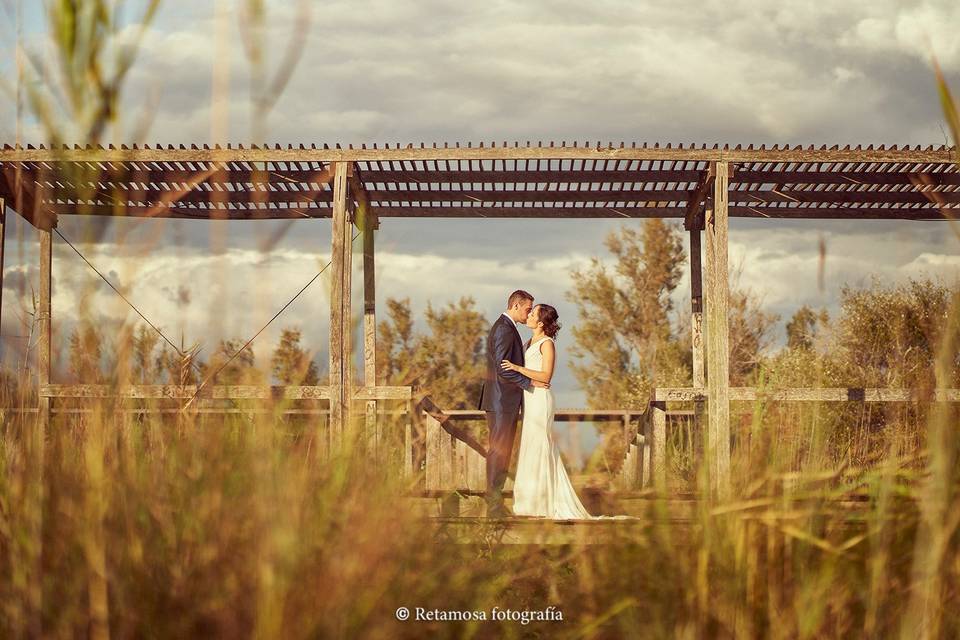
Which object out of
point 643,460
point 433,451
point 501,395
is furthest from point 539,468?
point 643,460

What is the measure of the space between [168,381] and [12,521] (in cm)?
67

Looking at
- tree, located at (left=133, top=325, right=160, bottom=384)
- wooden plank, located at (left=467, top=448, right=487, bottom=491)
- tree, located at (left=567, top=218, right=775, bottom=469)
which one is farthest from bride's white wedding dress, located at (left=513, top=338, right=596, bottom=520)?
tree, located at (left=567, top=218, right=775, bottom=469)

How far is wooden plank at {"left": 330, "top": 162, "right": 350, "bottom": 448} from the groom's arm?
1.66 meters

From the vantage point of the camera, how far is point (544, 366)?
8234 millimetres

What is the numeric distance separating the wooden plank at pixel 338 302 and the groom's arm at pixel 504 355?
166 centimetres

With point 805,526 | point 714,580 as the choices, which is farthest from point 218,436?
point 805,526

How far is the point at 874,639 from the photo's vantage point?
260 centimetres

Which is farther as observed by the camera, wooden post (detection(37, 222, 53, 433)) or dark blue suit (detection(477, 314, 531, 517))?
wooden post (detection(37, 222, 53, 433))

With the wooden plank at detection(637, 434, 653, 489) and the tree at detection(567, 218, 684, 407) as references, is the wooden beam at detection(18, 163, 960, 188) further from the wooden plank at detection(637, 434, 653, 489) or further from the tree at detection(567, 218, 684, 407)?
the tree at detection(567, 218, 684, 407)

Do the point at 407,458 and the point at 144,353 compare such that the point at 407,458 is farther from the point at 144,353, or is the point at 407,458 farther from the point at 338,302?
the point at 144,353

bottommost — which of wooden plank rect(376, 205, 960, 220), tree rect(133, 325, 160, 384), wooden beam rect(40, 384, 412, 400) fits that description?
wooden beam rect(40, 384, 412, 400)

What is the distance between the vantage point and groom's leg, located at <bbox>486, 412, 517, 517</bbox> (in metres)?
7.77

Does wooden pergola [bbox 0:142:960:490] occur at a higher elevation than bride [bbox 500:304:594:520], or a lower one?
higher

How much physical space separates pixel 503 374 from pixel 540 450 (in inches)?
30.4
